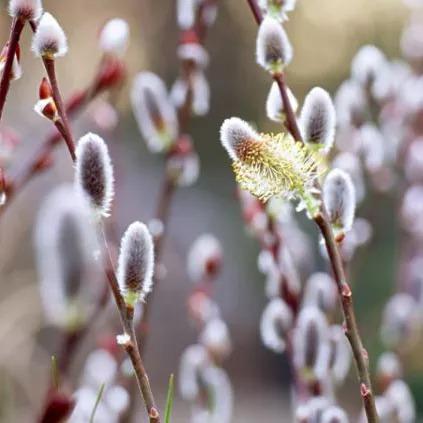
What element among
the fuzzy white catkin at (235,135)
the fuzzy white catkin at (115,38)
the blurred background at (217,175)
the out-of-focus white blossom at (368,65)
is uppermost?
the blurred background at (217,175)

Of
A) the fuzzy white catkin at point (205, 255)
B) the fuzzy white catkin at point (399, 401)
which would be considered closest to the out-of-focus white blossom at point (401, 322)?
the fuzzy white catkin at point (399, 401)

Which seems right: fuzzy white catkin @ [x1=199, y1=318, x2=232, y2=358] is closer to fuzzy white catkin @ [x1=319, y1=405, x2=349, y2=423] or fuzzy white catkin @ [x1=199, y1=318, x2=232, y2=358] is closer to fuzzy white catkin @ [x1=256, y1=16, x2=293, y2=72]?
fuzzy white catkin @ [x1=319, y1=405, x2=349, y2=423]

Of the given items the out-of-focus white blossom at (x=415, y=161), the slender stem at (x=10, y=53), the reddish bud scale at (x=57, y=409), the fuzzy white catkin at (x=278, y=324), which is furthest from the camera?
the out-of-focus white blossom at (x=415, y=161)

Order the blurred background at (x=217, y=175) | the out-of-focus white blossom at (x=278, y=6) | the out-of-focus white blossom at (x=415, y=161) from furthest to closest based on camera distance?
the blurred background at (x=217, y=175), the out-of-focus white blossom at (x=415, y=161), the out-of-focus white blossom at (x=278, y=6)

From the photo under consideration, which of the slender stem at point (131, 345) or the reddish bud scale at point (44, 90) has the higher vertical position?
the reddish bud scale at point (44, 90)

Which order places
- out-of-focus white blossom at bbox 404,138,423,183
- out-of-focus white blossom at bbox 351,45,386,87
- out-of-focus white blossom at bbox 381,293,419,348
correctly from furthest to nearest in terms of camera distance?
out-of-focus white blossom at bbox 404,138,423,183 → out-of-focus white blossom at bbox 381,293,419,348 → out-of-focus white blossom at bbox 351,45,386,87

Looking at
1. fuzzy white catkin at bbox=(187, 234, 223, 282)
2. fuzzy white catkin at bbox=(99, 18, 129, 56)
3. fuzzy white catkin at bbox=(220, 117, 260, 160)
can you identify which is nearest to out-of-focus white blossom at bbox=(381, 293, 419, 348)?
fuzzy white catkin at bbox=(187, 234, 223, 282)

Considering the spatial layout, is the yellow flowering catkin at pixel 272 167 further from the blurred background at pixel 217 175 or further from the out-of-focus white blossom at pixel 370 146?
the blurred background at pixel 217 175
